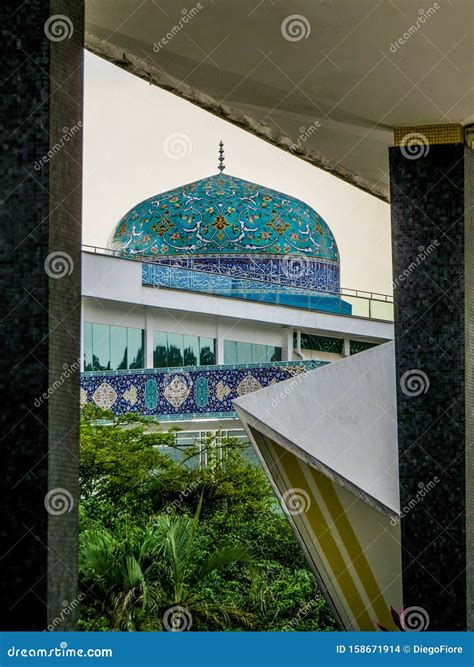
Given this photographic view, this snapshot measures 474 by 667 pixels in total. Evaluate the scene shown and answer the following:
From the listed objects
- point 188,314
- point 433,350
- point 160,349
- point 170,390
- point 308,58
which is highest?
point 188,314

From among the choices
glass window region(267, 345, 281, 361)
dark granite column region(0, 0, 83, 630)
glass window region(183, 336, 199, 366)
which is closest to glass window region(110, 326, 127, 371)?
glass window region(183, 336, 199, 366)

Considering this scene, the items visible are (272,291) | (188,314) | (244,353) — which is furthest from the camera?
(272,291)

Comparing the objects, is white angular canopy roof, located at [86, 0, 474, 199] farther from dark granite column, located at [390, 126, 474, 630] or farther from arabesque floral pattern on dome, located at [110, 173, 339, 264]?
arabesque floral pattern on dome, located at [110, 173, 339, 264]

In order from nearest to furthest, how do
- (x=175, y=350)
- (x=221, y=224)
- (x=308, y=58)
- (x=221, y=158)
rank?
(x=308, y=58) → (x=175, y=350) → (x=221, y=224) → (x=221, y=158)

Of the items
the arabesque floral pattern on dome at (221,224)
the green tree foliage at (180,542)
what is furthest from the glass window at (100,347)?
the arabesque floral pattern on dome at (221,224)

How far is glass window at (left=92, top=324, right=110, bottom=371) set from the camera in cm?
2136

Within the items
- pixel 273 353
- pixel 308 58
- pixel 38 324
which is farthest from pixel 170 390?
pixel 38 324

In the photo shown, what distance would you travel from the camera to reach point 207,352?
22844 millimetres

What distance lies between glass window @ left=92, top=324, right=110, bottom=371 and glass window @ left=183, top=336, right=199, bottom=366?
1463 mm

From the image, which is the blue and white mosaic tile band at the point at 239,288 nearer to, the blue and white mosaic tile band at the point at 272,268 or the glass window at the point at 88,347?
the blue and white mosaic tile band at the point at 272,268

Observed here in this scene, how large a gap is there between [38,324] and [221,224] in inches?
718

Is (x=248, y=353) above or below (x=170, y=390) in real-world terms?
above

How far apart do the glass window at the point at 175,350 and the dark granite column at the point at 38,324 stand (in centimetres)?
1428

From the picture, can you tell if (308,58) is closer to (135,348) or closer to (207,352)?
(135,348)
